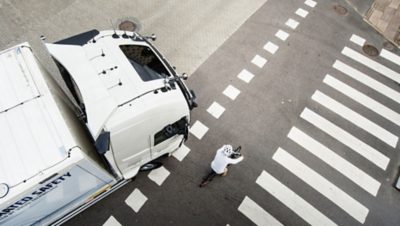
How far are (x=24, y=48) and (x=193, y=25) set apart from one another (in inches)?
247

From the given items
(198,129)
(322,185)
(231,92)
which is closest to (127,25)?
(231,92)

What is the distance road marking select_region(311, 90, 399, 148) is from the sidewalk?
413cm

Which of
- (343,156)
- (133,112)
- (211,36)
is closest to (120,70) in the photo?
(133,112)

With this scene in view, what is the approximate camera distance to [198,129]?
27.3 ft

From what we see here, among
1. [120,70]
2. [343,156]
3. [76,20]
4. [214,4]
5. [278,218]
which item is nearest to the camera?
[120,70]

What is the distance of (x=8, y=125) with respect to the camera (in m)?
4.75

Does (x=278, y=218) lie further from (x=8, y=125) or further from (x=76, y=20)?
(x=76, y=20)

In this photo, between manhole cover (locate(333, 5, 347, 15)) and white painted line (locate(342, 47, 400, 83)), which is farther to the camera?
manhole cover (locate(333, 5, 347, 15))

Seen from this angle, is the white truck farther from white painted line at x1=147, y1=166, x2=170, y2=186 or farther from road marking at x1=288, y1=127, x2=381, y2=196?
road marking at x1=288, y1=127, x2=381, y2=196

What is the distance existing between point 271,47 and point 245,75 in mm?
→ 1712

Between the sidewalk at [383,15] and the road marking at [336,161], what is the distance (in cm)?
590

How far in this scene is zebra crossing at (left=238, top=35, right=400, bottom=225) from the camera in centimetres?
736

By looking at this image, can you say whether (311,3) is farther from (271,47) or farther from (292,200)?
(292,200)

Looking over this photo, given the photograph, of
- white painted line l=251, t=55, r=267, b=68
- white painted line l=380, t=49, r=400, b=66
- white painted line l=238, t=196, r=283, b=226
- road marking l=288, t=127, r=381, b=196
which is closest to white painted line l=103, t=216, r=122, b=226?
white painted line l=238, t=196, r=283, b=226
